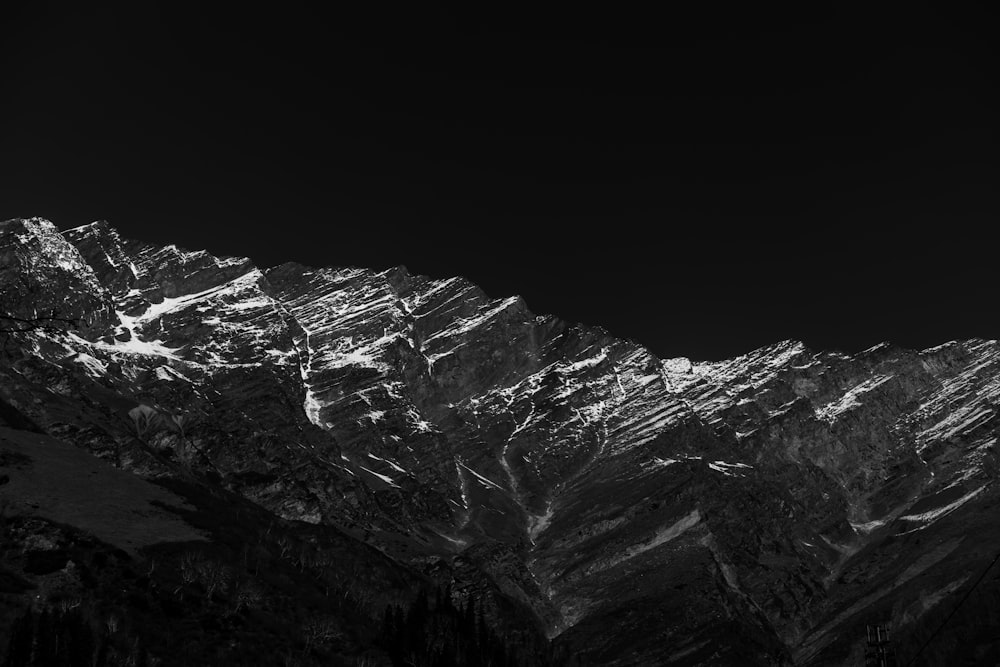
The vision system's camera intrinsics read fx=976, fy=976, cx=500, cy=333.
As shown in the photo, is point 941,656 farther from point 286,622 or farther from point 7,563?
point 7,563

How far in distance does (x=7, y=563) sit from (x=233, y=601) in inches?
1385

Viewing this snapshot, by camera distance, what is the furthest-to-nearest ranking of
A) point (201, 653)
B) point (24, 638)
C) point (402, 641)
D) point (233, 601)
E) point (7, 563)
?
point (402, 641), point (233, 601), point (7, 563), point (201, 653), point (24, 638)

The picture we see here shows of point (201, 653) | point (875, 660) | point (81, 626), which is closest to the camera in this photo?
point (875, 660)

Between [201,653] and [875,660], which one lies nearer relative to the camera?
[875,660]

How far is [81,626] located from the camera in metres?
126

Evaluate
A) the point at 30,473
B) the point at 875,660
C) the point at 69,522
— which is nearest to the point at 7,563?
the point at 69,522

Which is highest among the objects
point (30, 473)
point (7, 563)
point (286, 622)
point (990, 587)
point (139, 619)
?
point (30, 473)

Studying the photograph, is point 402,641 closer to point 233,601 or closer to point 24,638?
point 233,601

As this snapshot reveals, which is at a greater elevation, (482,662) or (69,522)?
(69,522)

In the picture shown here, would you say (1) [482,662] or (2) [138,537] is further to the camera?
(1) [482,662]

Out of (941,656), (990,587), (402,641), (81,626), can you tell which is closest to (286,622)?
(402,641)

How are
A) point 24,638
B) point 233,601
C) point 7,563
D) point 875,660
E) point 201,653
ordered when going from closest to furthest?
point 875,660 → point 24,638 → point 201,653 → point 7,563 → point 233,601

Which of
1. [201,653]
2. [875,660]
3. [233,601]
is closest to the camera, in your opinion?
[875,660]

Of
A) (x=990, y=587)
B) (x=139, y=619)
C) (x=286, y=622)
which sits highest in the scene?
(x=139, y=619)
